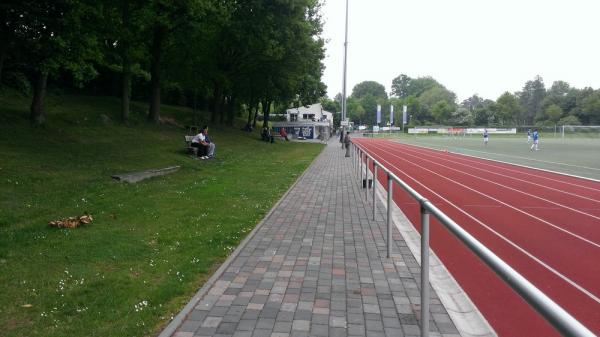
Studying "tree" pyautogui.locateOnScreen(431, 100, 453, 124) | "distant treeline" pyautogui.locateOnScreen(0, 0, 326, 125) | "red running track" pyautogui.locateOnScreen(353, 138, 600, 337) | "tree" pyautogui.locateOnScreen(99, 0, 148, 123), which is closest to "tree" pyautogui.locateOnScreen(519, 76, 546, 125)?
"tree" pyautogui.locateOnScreen(431, 100, 453, 124)

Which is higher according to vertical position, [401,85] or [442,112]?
[401,85]

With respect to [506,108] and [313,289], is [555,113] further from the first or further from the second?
[313,289]

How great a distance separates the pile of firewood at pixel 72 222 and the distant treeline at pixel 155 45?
6.62 metres

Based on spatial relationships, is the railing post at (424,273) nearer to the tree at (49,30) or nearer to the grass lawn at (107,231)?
the grass lawn at (107,231)

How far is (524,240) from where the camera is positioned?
267 inches

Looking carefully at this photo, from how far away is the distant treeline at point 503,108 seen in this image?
309ft

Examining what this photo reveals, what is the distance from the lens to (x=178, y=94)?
46.8 m

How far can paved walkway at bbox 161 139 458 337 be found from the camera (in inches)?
143

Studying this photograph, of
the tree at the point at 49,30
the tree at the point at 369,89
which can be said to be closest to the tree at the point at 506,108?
the tree at the point at 369,89

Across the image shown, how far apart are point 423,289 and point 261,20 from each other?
2535cm

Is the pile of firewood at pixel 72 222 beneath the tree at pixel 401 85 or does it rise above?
beneath

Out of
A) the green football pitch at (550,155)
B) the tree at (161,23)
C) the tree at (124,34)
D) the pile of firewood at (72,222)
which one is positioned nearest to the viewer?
the pile of firewood at (72,222)

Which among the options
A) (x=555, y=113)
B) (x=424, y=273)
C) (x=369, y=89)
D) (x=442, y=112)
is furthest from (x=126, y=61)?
(x=369, y=89)

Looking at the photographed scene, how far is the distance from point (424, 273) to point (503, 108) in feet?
371
